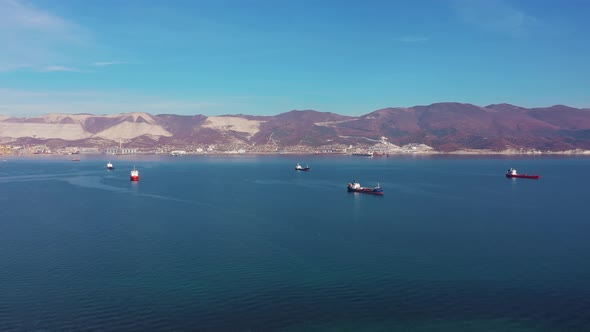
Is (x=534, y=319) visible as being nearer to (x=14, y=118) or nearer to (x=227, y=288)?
(x=227, y=288)

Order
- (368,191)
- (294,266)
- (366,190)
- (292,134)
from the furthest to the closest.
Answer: (292,134), (366,190), (368,191), (294,266)

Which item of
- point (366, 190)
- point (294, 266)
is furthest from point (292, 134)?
point (294, 266)

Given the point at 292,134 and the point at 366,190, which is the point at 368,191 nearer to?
the point at 366,190

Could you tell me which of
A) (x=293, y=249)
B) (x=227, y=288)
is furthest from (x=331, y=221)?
(x=227, y=288)

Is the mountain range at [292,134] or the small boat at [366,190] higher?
the mountain range at [292,134]

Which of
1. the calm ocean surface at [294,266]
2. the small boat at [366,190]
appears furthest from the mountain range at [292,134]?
the calm ocean surface at [294,266]

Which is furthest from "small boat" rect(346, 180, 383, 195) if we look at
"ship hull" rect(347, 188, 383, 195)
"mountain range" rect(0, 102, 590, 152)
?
"mountain range" rect(0, 102, 590, 152)

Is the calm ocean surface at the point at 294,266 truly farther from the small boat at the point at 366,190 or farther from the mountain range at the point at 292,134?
the mountain range at the point at 292,134

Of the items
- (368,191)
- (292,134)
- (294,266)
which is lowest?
(294,266)
